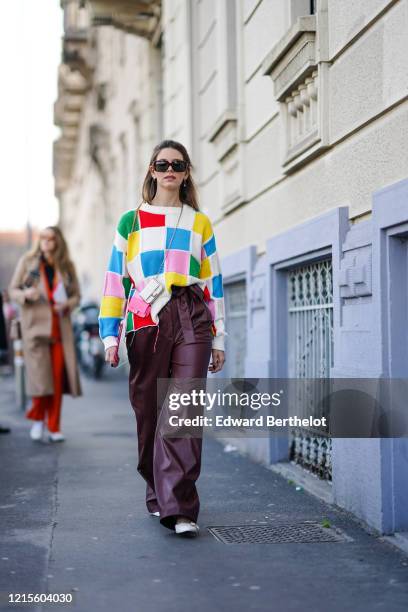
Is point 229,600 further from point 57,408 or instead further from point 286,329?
point 57,408

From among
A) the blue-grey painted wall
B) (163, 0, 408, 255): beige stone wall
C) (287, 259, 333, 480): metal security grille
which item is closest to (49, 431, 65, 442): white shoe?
(163, 0, 408, 255): beige stone wall

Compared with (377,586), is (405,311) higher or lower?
higher

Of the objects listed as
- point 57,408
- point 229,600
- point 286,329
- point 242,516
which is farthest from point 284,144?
point 229,600

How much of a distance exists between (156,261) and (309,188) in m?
1.80

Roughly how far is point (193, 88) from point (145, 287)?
6.61m

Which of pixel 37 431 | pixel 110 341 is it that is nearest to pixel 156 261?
pixel 110 341

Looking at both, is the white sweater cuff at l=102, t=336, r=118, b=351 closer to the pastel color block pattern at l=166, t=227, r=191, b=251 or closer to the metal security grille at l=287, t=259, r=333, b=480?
the pastel color block pattern at l=166, t=227, r=191, b=251

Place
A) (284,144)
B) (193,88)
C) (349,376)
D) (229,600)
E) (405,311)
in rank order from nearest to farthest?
(229,600) → (405,311) → (349,376) → (284,144) → (193,88)

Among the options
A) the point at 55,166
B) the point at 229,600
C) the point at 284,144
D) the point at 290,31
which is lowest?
the point at 229,600

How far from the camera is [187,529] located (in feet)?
16.3

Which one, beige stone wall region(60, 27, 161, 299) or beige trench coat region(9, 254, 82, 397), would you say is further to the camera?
beige stone wall region(60, 27, 161, 299)

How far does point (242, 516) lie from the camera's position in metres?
5.64

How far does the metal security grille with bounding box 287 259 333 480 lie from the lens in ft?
21.1

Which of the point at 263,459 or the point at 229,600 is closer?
the point at 229,600
